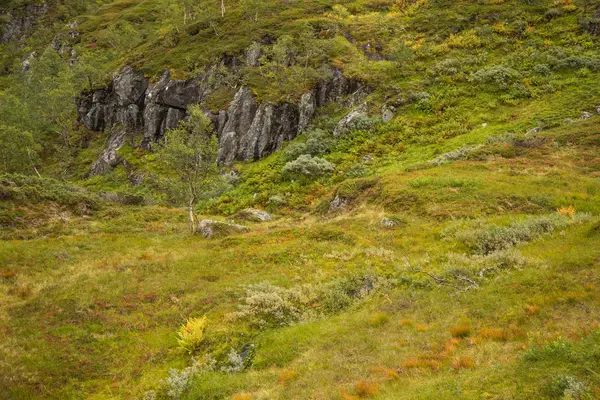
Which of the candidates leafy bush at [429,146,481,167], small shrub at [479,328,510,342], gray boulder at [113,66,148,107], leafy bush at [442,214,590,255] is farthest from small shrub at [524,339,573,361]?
gray boulder at [113,66,148,107]

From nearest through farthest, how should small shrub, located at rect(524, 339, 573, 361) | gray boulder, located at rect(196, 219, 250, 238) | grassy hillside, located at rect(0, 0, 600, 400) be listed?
1. small shrub, located at rect(524, 339, 573, 361)
2. grassy hillside, located at rect(0, 0, 600, 400)
3. gray boulder, located at rect(196, 219, 250, 238)

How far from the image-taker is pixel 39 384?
12562mm

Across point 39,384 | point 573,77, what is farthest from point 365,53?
point 39,384

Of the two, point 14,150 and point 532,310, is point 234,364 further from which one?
point 14,150

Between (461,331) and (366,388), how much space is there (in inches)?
138

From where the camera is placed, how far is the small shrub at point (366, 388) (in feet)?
28.4

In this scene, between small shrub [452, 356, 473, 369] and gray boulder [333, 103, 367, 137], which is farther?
gray boulder [333, 103, 367, 137]

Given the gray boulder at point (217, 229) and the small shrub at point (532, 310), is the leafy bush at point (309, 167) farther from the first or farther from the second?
the small shrub at point (532, 310)

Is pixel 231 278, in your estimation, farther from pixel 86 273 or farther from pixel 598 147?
pixel 598 147

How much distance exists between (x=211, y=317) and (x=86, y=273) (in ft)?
32.6

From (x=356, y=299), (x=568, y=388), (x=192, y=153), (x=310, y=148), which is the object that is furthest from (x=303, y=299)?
(x=310, y=148)

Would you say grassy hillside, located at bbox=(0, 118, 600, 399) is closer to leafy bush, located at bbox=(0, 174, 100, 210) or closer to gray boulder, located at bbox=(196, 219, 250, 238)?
gray boulder, located at bbox=(196, 219, 250, 238)

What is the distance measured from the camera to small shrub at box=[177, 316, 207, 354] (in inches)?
552

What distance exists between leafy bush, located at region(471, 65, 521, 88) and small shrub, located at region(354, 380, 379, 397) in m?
48.0
